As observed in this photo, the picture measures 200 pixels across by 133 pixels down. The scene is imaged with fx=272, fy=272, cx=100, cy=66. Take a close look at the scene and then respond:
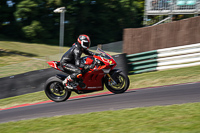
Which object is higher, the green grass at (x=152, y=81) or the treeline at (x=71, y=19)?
the treeline at (x=71, y=19)

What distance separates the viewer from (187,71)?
36.4 ft

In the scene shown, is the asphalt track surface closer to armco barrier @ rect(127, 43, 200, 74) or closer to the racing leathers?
the racing leathers

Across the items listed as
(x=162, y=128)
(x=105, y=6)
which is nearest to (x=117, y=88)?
(x=162, y=128)

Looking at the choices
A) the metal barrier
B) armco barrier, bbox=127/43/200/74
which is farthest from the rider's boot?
the metal barrier

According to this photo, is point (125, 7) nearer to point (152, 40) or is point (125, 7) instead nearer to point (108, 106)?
point (152, 40)

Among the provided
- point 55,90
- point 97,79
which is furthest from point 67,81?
point 97,79

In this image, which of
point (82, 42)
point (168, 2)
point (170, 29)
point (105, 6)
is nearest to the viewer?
point (82, 42)

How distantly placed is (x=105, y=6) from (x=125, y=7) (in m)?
2.89

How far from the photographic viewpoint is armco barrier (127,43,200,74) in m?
12.1

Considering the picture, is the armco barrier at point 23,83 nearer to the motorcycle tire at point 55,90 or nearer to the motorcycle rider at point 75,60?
the motorcycle tire at point 55,90

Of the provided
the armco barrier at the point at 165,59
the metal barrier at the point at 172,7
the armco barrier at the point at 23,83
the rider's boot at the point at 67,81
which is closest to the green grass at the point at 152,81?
the armco barrier at the point at 23,83

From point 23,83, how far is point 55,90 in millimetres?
3010

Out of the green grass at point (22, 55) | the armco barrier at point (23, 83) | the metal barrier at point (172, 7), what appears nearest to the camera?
the armco barrier at point (23, 83)

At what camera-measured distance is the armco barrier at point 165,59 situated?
12102 millimetres
